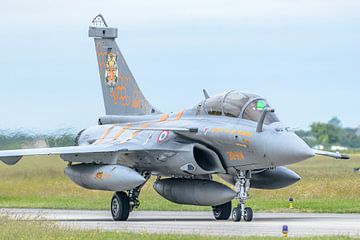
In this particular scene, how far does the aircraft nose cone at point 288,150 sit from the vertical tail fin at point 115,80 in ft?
21.4

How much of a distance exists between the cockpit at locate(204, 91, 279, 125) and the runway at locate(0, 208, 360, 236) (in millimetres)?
2073

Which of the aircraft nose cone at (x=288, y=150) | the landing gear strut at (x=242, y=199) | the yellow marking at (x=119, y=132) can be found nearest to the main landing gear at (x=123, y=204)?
the yellow marking at (x=119, y=132)

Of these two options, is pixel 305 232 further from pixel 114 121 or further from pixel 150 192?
pixel 150 192

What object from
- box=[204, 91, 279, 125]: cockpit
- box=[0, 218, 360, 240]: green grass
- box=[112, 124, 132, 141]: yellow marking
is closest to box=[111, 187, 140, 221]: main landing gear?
box=[112, 124, 132, 141]: yellow marking

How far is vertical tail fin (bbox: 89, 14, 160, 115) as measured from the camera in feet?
85.7

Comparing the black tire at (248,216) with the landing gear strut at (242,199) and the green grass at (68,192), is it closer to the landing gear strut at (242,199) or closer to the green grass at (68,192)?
the landing gear strut at (242,199)

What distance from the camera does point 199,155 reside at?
70.5 ft

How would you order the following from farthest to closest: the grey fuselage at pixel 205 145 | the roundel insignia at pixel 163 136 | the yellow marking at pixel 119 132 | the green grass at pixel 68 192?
the green grass at pixel 68 192
the yellow marking at pixel 119 132
the roundel insignia at pixel 163 136
the grey fuselage at pixel 205 145

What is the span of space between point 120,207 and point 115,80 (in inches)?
212

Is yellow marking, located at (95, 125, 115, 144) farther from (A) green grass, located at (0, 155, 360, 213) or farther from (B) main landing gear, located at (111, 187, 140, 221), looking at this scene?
(A) green grass, located at (0, 155, 360, 213)

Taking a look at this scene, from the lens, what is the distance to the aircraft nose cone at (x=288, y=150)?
63.7 feet

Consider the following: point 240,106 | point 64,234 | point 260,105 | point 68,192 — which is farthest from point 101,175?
point 68,192

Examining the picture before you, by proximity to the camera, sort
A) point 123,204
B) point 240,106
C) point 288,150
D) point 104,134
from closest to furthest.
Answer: point 288,150, point 240,106, point 123,204, point 104,134

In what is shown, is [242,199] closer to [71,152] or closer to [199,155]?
[199,155]
